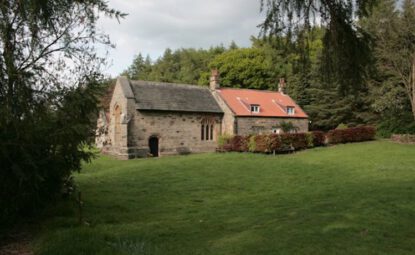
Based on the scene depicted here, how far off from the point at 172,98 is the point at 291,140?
36.5ft

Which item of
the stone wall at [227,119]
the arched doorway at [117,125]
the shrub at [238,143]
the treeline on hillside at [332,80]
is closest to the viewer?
the treeline on hillside at [332,80]

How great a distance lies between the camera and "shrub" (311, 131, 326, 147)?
2933 cm

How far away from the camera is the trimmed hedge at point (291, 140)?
87.0ft

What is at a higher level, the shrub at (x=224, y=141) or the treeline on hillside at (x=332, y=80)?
the treeline on hillside at (x=332, y=80)

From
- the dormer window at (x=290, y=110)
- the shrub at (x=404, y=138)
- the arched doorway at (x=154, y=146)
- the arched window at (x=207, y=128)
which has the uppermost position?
the dormer window at (x=290, y=110)

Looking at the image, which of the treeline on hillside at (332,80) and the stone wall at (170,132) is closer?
the treeline on hillside at (332,80)

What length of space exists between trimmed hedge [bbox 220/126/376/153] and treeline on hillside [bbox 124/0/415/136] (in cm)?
293

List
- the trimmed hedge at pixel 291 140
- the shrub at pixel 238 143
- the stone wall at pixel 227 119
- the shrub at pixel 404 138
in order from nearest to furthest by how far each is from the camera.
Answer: the trimmed hedge at pixel 291 140 < the shrub at pixel 238 143 < the shrub at pixel 404 138 < the stone wall at pixel 227 119

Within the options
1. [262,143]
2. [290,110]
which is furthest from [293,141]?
[290,110]

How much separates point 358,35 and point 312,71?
2.88 ft

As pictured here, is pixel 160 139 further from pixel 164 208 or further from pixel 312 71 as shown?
pixel 312 71

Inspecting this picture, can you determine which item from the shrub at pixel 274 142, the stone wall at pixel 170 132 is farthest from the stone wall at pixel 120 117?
the shrub at pixel 274 142

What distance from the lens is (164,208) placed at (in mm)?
11250

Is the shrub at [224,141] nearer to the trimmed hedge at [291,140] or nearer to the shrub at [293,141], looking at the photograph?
the trimmed hedge at [291,140]
